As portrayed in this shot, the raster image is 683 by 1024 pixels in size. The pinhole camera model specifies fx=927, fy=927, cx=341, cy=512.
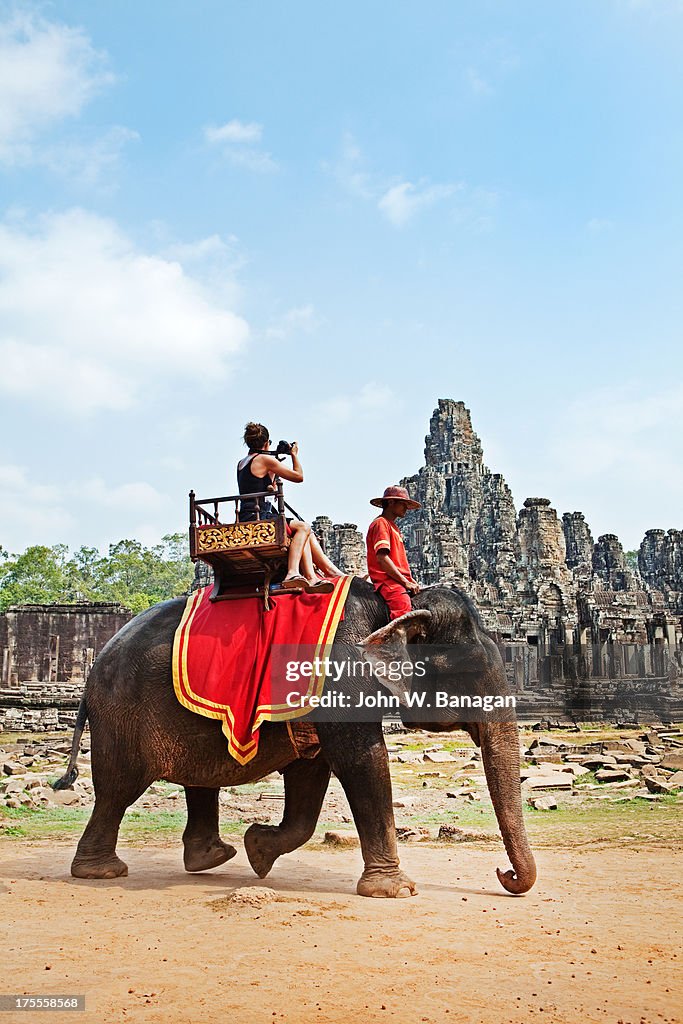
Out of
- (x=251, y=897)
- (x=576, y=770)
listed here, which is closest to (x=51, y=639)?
(x=576, y=770)

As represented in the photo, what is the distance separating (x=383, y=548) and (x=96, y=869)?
3.10 meters

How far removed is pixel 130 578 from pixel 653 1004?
67394mm

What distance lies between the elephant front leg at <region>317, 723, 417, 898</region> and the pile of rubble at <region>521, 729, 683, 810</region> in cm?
579

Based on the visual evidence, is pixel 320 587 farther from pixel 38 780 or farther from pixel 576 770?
pixel 576 770

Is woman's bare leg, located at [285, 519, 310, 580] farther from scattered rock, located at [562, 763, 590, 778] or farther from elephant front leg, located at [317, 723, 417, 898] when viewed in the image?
scattered rock, located at [562, 763, 590, 778]

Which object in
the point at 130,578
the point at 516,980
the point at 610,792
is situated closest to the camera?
the point at 516,980

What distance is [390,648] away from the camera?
20.6ft

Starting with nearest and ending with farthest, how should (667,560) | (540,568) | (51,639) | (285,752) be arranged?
(285,752) → (540,568) → (51,639) → (667,560)

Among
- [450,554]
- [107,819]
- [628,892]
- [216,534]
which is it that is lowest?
[628,892]

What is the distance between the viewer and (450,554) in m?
35.5

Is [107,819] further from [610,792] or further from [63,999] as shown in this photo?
[610,792]

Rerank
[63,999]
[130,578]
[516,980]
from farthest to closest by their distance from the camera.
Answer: [130,578]
[516,980]
[63,999]

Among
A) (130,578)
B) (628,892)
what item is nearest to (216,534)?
(628,892)

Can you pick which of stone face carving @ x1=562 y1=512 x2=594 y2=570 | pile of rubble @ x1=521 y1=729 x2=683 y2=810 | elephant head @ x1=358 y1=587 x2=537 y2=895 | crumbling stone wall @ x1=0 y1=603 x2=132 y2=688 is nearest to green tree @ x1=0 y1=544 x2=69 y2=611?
crumbling stone wall @ x1=0 y1=603 x2=132 y2=688
